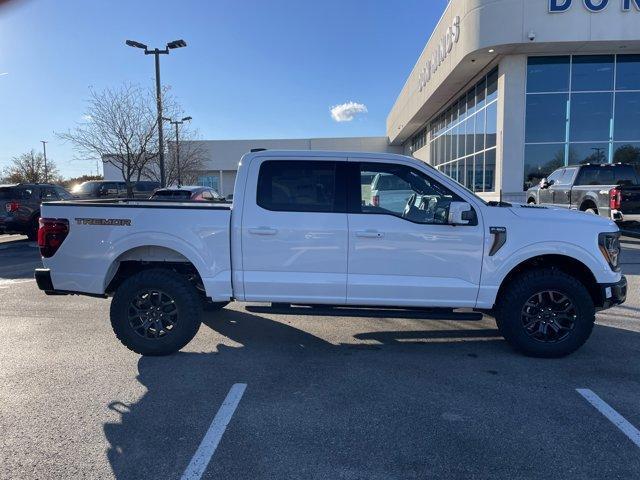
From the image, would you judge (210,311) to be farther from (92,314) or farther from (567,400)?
(567,400)

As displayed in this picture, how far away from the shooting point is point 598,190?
12766mm

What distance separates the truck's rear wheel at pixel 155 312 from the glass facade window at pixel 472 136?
1620cm

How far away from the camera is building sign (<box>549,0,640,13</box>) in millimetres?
Answer: 15781

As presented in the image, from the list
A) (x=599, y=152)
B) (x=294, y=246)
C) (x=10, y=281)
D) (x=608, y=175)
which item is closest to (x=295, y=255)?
(x=294, y=246)

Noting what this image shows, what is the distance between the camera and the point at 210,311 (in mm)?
6539

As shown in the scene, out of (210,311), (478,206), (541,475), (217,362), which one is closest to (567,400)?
(541,475)

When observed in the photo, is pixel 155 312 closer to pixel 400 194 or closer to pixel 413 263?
pixel 413 263

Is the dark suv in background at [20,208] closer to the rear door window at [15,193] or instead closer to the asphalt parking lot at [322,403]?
the rear door window at [15,193]

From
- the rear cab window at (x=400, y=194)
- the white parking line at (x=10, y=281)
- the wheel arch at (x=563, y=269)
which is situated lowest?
the white parking line at (x=10, y=281)

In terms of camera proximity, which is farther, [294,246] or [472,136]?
[472,136]

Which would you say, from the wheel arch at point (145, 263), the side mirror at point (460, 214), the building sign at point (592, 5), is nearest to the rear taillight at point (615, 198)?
the building sign at point (592, 5)

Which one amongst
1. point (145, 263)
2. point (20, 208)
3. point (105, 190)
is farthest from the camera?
point (105, 190)

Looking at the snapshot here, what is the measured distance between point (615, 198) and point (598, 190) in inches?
28.3

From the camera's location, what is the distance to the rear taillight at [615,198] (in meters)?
12.0
